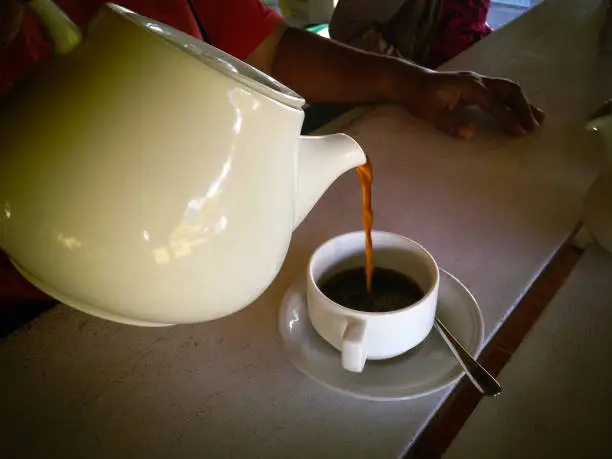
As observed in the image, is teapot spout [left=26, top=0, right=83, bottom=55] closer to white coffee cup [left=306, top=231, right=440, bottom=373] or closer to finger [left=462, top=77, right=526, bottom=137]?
white coffee cup [left=306, top=231, right=440, bottom=373]

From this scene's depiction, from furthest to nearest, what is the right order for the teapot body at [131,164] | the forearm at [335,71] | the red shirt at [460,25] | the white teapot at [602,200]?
the red shirt at [460,25] < the forearm at [335,71] < the white teapot at [602,200] < the teapot body at [131,164]

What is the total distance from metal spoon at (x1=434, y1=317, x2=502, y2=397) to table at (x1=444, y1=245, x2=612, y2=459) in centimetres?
3

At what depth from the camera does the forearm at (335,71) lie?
33.0 inches

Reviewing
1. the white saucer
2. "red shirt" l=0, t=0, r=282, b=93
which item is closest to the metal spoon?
the white saucer

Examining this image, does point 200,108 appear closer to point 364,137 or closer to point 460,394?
point 460,394

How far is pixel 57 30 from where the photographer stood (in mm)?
332

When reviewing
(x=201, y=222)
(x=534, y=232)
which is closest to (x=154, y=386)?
(x=201, y=222)

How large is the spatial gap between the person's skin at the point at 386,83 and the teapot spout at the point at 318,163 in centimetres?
38

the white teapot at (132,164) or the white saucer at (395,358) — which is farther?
the white saucer at (395,358)

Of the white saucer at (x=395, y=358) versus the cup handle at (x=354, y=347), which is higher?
the cup handle at (x=354, y=347)

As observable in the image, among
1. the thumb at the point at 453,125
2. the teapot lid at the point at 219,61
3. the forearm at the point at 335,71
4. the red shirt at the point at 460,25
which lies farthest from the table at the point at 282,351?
the red shirt at the point at 460,25

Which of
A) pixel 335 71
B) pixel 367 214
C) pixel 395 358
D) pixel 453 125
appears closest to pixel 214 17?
pixel 335 71

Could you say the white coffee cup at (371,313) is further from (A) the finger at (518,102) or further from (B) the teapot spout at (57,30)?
(A) the finger at (518,102)

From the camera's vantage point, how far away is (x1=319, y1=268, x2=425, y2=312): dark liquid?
19.3 inches
